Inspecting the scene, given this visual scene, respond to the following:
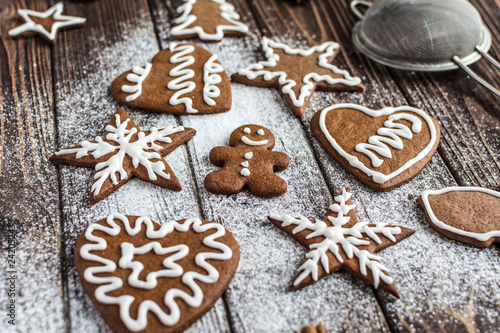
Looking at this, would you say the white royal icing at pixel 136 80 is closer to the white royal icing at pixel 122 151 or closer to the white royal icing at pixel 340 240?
the white royal icing at pixel 122 151

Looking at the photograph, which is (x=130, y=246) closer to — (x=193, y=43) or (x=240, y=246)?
(x=240, y=246)

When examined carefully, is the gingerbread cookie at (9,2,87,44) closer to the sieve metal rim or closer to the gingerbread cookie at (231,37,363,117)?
the gingerbread cookie at (231,37,363,117)

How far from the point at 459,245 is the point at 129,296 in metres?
0.72

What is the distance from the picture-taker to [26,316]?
86cm

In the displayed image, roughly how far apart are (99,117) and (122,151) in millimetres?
204

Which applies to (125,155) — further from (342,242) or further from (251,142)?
(342,242)

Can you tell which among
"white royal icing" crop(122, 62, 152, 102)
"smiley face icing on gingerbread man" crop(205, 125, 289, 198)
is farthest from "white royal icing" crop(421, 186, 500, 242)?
"white royal icing" crop(122, 62, 152, 102)

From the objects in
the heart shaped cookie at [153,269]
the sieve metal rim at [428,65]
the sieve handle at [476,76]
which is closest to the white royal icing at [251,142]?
the heart shaped cookie at [153,269]

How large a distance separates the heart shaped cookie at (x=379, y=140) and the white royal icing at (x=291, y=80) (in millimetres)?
105

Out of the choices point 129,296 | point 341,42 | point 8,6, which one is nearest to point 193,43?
point 341,42

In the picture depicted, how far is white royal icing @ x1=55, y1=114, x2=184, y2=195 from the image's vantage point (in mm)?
1062

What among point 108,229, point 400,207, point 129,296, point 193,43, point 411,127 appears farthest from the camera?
point 193,43

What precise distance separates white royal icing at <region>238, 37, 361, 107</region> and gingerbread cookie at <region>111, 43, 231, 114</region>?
11cm

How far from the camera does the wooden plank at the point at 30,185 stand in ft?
2.89
